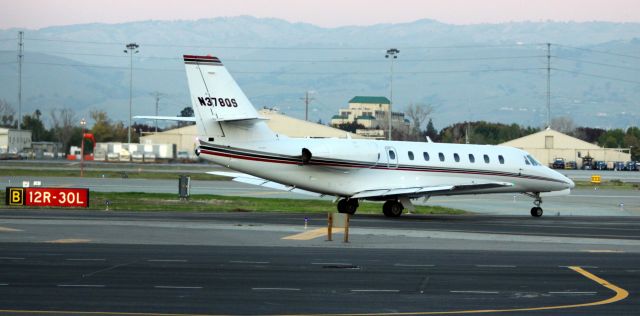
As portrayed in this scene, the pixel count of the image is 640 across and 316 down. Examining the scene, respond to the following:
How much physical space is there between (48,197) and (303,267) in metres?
22.9

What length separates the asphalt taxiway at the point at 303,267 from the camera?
65.6 feet

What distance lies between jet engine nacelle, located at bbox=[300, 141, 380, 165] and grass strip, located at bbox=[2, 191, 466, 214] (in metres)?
4.51

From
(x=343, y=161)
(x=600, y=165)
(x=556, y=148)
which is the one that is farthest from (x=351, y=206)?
(x=556, y=148)

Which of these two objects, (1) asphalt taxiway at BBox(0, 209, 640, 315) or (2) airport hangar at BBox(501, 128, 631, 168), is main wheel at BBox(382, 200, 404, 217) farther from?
(2) airport hangar at BBox(501, 128, 631, 168)

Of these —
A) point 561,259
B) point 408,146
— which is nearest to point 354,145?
point 408,146

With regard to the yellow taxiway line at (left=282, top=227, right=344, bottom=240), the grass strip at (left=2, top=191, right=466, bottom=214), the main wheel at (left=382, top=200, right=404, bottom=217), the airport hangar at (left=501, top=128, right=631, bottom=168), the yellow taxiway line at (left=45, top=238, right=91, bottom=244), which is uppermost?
the airport hangar at (left=501, top=128, right=631, bottom=168)

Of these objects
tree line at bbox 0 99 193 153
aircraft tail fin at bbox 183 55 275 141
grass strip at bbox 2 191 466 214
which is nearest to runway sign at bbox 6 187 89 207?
grass strip at bbox 2 191 466 214

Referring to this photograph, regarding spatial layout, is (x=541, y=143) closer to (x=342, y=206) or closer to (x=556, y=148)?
(x=556, y=148)

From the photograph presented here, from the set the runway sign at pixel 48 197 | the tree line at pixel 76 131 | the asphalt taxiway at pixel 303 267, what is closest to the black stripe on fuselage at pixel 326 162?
the asphalt taxiway at pixel 303 267

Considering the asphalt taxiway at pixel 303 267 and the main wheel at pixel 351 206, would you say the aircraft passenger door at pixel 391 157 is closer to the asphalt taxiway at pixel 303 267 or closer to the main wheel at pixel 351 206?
the main wheel at pixel 351 206

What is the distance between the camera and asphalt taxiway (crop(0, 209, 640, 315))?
19984 millimetres

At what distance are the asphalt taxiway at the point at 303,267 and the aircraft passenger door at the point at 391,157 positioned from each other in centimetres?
425

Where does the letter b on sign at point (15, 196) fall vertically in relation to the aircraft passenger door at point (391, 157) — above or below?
below

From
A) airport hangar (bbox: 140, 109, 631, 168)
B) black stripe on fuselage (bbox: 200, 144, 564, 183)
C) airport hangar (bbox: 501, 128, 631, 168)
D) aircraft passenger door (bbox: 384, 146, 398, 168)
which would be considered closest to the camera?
black stripe on fuselage (bbox: 200, 144, 564, 183)
